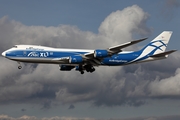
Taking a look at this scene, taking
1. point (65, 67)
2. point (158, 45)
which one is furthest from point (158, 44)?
point (65, 67)

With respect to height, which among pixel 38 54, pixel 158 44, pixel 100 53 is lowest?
pixel 100 53

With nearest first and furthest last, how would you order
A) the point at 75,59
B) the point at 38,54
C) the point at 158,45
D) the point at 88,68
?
the point at 38,54 → the point at 75,59 → the point at 88,68 → the point at 158,45

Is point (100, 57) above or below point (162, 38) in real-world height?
below

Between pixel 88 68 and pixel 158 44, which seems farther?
pixel 158 44

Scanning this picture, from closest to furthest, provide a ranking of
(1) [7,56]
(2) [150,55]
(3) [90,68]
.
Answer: (1) [7,56] → (3) [90,68] → (2) [150,55]

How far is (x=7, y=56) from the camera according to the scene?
77.4 m

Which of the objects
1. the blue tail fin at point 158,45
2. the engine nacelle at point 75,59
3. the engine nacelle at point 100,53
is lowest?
the engine nacelle at point 75,59

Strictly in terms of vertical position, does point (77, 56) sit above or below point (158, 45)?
below

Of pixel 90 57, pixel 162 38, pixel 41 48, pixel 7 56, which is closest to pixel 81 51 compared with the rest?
pixel 90 57

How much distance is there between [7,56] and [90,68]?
18.7 m

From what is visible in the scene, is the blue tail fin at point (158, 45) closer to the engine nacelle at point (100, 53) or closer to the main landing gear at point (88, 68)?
the main landing gear at point (88, 68)

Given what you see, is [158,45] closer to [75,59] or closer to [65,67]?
[65,67]

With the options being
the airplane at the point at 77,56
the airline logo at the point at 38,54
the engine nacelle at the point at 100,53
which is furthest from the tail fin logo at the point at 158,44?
the airline logo at the point at 38,54

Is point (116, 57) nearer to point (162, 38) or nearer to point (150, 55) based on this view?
point (150, 55)
